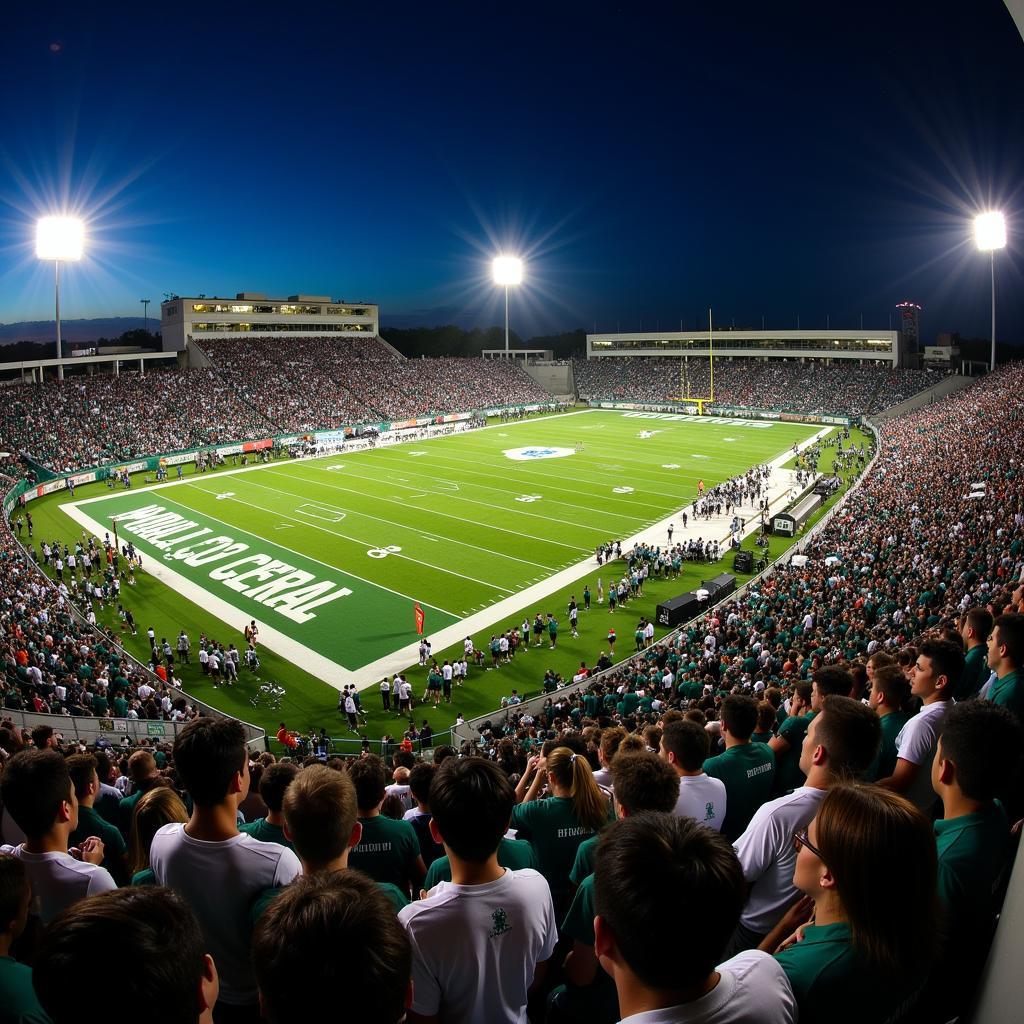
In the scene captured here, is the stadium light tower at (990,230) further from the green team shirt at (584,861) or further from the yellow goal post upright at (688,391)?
the green team shirt at (584,861)

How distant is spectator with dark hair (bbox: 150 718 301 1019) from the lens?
3.24 metres

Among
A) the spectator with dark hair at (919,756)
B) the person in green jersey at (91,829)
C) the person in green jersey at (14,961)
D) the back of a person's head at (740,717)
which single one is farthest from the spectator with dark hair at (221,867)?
the spectator with dark hair at (919,756)

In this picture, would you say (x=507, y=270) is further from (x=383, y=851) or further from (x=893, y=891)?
(x=893, y=891)

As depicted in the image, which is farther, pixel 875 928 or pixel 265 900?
pixel 265 900

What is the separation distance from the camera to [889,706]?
586 centimetres

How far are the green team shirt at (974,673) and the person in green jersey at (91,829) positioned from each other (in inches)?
287

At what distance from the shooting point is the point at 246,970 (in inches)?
127

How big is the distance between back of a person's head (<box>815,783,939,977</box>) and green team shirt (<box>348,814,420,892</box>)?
280 cm

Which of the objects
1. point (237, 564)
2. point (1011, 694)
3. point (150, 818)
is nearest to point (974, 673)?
point (1011, 694)

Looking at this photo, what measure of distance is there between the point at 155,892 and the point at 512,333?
159313 mm

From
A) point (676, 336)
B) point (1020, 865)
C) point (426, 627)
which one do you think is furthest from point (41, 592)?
point (676, 336)

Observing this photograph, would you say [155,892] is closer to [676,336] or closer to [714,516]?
[714,516]

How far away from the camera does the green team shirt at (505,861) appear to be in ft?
11.5

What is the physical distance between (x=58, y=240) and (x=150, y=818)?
58673mm
